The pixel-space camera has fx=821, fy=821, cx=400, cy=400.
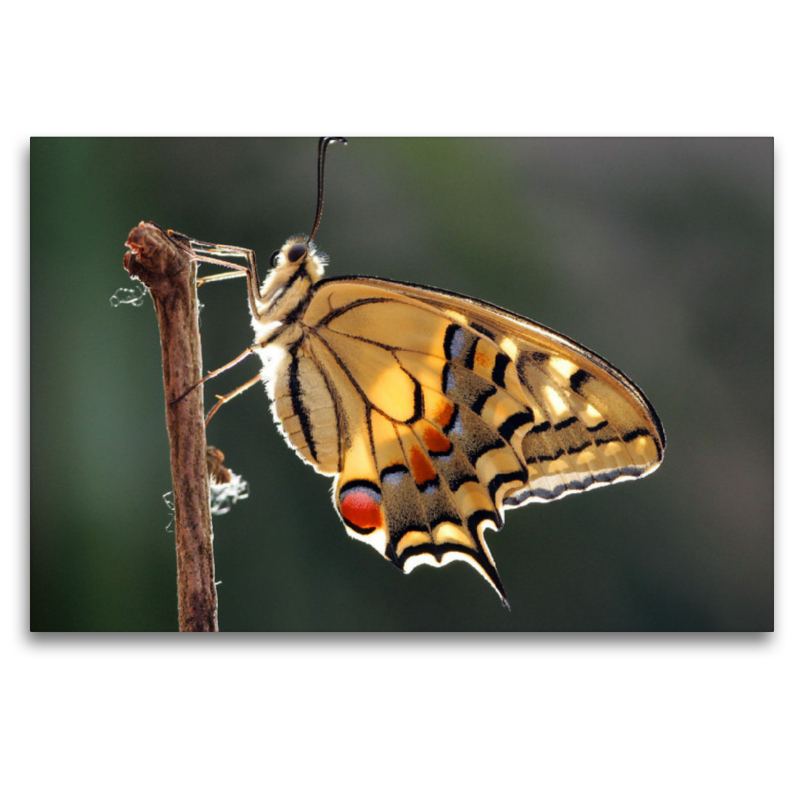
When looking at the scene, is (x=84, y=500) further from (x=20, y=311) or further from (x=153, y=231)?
(x=153, y=231)

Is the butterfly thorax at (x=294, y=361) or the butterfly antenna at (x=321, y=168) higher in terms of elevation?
the butterfly antenna at (x=321, y=168)

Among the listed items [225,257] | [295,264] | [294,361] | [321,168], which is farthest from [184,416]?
[321,168]

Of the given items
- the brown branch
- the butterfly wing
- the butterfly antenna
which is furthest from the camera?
the butterfly antenna

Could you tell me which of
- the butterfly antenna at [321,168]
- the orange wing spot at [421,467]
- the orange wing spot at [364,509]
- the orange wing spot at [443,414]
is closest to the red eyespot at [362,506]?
the orange wing spot at [364,509]

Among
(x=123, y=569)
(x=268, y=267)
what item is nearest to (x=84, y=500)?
(x=123, y=569)

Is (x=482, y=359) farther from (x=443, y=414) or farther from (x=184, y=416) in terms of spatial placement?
(x=184, y=416)

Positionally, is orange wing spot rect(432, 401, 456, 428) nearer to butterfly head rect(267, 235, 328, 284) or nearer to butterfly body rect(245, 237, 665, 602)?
butterfly body rect(245, 237, 665, 602)

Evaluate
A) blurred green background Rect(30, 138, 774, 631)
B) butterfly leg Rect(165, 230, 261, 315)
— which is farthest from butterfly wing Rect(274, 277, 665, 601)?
blurred green background Rect(30, 138, 774, 631)

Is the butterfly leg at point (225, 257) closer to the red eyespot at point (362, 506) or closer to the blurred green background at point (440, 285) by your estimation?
the blurred green background at point (440, 285)
